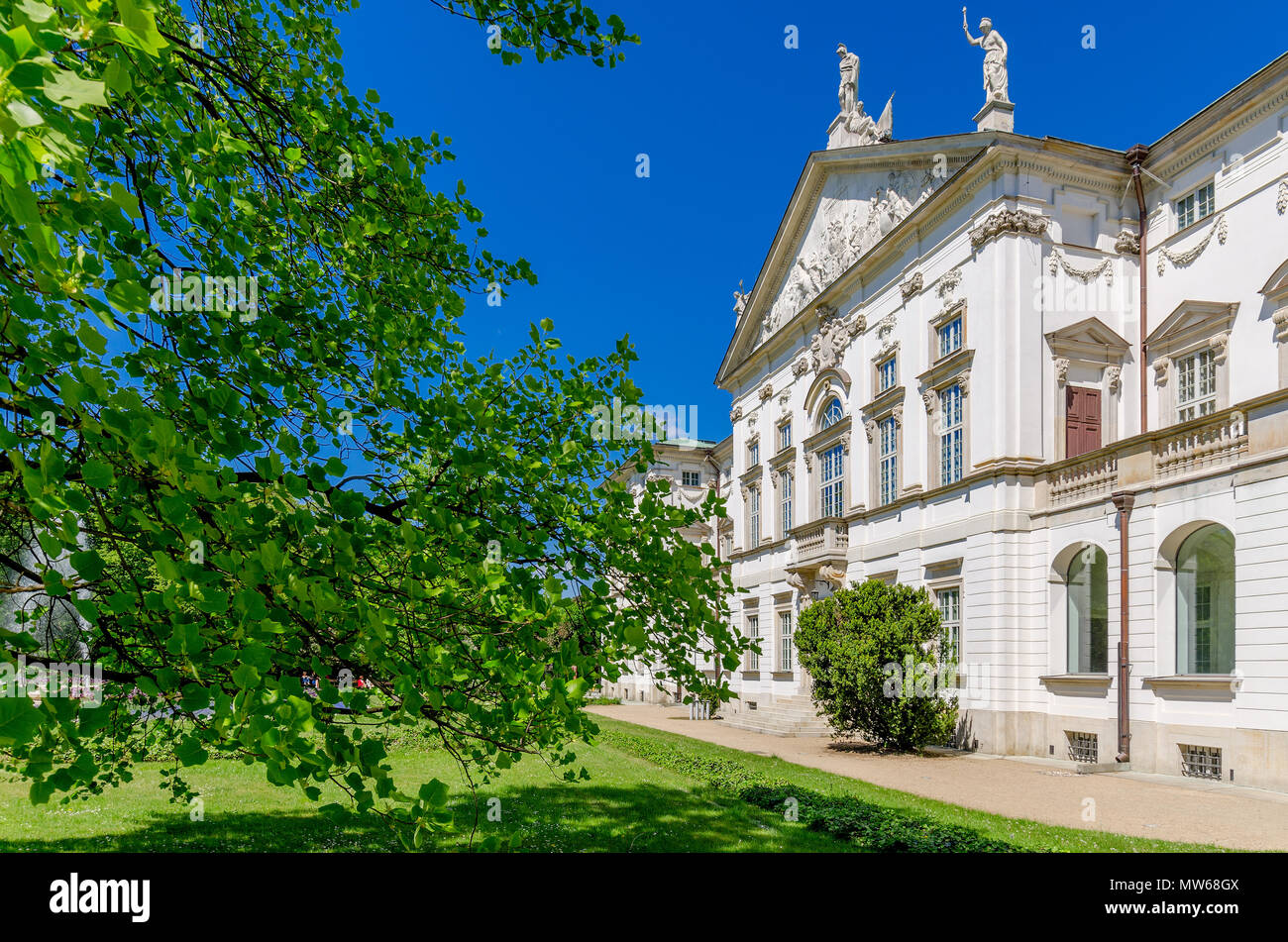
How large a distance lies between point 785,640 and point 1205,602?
18958mm

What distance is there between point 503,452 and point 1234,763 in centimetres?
1670

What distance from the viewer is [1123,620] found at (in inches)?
741

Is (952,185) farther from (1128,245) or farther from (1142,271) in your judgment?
(1142,271)

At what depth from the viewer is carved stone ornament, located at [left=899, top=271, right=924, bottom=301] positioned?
26406 mm

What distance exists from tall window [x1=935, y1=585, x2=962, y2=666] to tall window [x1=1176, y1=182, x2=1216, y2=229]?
436 inches

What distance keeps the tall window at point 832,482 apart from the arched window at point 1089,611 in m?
10.5

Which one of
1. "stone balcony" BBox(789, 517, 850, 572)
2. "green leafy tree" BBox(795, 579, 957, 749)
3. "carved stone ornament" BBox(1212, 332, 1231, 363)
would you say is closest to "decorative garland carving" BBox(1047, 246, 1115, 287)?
"carved stone ornament" BBox(1212, 332, 1231, 363)

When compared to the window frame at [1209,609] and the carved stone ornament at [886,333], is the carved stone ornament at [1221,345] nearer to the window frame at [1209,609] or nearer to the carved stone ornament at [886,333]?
the window frame at [1209,609]

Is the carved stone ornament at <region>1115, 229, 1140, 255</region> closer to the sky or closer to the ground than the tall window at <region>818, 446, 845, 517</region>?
closer to the sky

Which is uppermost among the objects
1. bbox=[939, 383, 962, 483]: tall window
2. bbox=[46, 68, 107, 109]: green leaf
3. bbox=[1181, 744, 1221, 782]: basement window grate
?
bbox=[939, 383, 962, 483]: tall window

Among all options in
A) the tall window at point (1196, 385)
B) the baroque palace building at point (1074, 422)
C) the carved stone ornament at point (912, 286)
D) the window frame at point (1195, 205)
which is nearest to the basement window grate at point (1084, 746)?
the baroque palace building at point (1074, 422)

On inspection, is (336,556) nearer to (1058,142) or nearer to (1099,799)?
(1099,799)

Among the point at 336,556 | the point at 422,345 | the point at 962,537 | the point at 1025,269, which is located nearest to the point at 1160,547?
the point at 962,537

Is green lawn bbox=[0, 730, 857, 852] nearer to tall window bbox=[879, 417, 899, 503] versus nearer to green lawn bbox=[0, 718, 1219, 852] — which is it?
green lawn bbox=[0, 718, 1219, 852]
